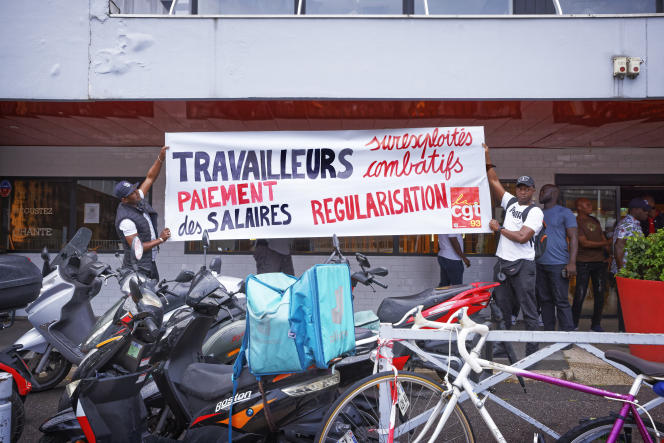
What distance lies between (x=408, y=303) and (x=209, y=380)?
1778 millimetres

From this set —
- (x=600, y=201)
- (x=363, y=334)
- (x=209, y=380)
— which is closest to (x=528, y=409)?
(x=363, y=334)

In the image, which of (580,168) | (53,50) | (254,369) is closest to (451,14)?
(580,168)

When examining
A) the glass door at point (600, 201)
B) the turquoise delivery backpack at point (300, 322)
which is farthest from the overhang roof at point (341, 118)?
the turquoise delivery backpack at point (300, 322)

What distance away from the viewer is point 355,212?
18.4 feet

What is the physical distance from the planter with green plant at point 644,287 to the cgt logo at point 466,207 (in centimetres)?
153

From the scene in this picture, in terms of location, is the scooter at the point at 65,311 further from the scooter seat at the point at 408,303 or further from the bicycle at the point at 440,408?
the bicycle at the point at 440,408

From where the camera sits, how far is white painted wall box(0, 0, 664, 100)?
5.76 m

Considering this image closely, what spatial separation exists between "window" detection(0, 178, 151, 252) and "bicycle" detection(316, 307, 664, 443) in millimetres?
6994

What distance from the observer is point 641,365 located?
86.8 inches

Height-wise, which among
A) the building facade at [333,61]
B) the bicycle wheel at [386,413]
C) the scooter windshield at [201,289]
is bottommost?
the bicycle wheel at [386,413]

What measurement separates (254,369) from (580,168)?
24.2 feet

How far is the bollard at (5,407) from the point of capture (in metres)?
2.52

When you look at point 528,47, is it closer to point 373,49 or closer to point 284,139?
point 373,49

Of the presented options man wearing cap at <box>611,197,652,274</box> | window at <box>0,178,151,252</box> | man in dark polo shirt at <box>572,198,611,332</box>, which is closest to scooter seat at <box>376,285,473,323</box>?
man wearing cap at <box>611,197,652,274</box>
